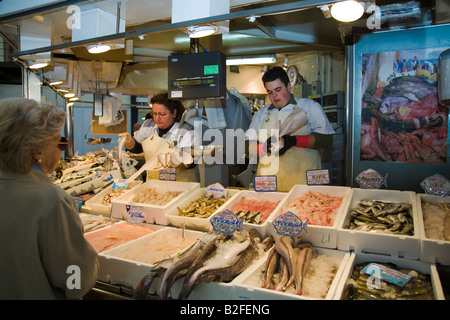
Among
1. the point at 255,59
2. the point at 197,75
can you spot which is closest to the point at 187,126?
the point at 197,75

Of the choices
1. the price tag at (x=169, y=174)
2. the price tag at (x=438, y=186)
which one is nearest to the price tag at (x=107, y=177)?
the price tag at (x=169, y=174)

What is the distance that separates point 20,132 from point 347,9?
6.46 feet

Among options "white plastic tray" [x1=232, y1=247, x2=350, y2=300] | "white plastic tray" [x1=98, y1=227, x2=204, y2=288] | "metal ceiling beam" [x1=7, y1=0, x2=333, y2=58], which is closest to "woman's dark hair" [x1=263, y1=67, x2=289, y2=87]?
"metal ceiling beam" [x1=7, y1=0, x2=333, y2=58]

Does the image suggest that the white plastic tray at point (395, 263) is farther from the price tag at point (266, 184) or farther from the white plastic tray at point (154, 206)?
the white plastic tray at point (154, 206)

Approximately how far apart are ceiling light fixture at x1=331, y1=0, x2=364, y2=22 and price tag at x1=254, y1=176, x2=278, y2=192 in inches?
55.5

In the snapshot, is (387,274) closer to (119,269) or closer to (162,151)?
(119,269)

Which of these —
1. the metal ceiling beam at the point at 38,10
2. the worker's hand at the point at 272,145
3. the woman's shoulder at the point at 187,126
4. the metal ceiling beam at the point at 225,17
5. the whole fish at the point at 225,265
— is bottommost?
the whole fish at the point at 225,265

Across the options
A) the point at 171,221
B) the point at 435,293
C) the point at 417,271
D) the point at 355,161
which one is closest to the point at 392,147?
the point at 355,161

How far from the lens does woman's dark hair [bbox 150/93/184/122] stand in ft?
14.0

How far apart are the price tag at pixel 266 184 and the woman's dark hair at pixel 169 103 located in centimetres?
179

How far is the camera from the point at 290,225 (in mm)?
2164

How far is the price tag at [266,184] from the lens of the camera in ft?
9.71

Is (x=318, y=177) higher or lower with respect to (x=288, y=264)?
higher

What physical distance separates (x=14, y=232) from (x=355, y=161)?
3.45 metres
